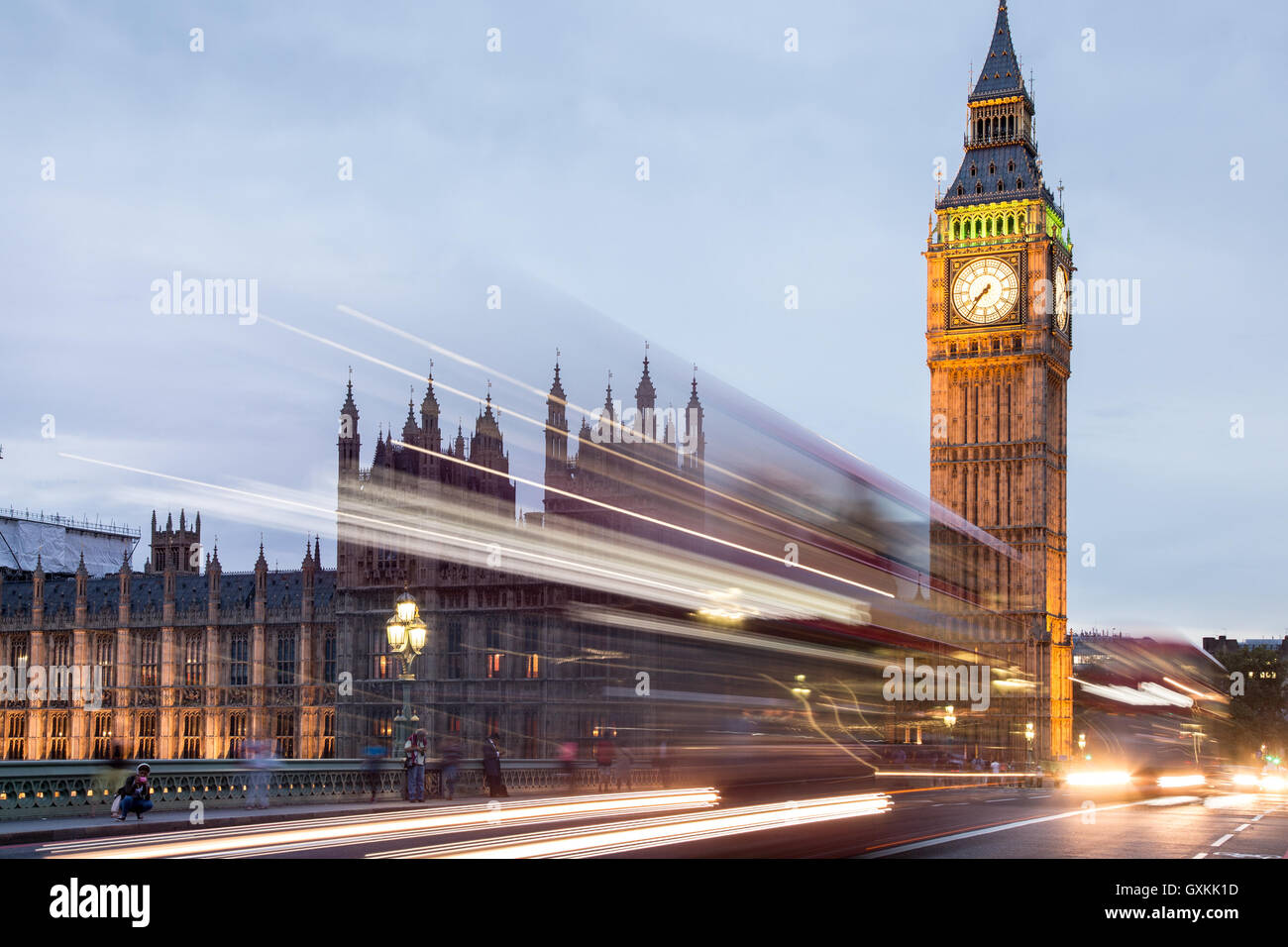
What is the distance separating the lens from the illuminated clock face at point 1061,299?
88.4 meters

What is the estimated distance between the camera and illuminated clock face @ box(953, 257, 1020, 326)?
86.9 metres

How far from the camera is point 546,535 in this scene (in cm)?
6681

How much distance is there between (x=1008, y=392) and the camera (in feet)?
286

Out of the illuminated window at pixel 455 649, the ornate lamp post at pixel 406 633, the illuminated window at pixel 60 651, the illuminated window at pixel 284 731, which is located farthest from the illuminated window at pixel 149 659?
the ornate lamp post at pixel 406 633

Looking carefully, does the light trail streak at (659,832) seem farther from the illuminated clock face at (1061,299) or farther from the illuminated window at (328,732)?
the illuminated clock face at (1061,299)

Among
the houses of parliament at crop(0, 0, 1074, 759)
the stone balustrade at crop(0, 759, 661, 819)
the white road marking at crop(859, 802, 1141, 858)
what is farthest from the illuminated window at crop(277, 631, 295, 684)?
the white road marking at crop(859, 802, 1141, 858)

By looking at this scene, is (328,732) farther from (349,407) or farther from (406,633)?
(406,633)

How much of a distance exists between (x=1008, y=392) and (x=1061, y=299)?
7500 mm

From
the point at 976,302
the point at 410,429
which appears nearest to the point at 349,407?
the point at 410,429

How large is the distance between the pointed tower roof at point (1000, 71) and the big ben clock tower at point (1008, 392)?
5.97 metres

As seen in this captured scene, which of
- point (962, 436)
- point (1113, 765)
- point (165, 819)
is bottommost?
point (1113, 765)
